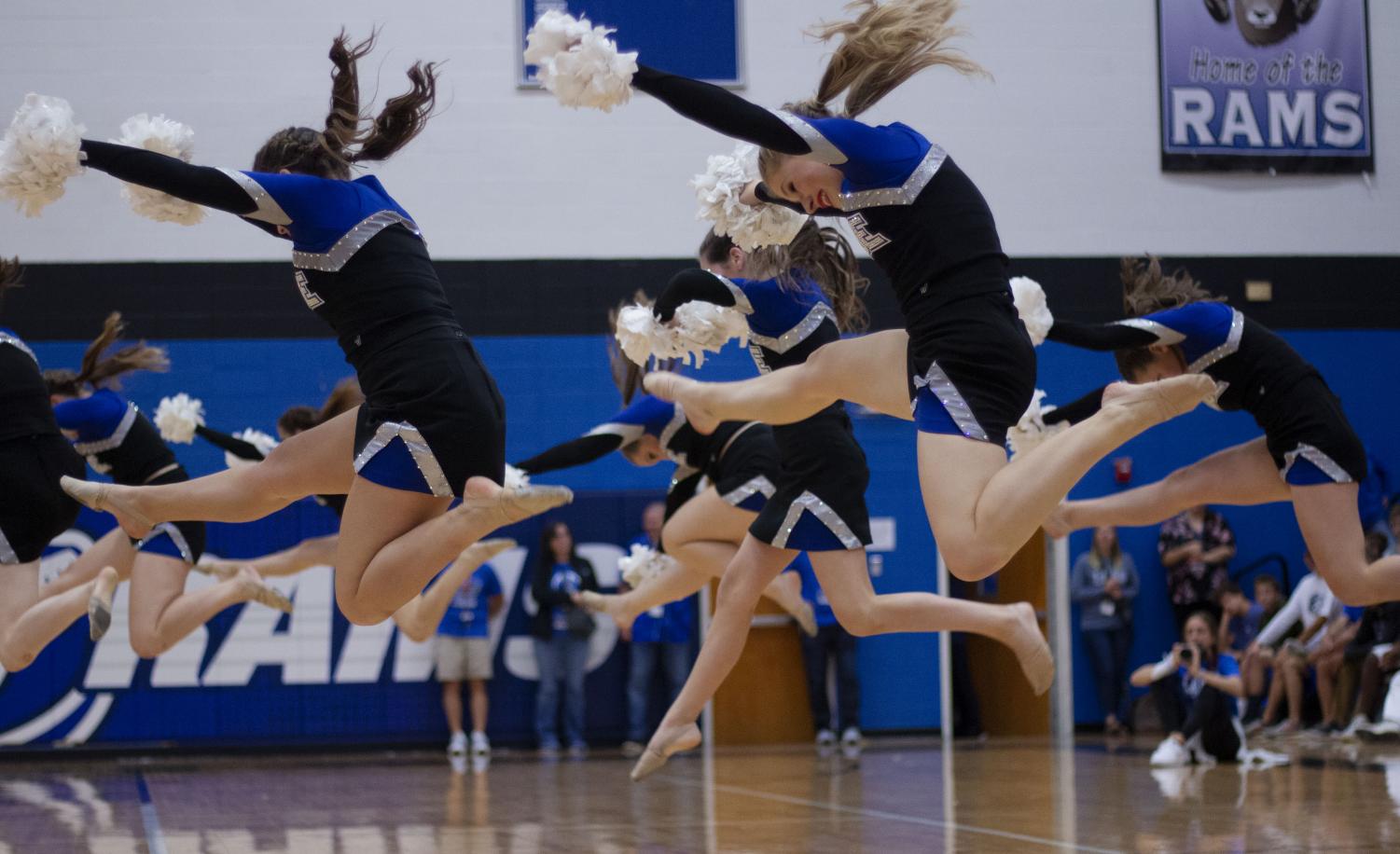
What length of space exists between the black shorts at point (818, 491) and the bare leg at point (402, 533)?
1377mm

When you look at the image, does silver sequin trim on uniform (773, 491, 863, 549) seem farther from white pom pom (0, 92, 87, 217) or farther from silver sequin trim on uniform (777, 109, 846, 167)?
white pom pom (0, 92, 87, 217)

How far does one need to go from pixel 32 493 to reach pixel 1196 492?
393 centimetres

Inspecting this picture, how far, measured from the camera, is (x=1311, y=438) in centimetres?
477

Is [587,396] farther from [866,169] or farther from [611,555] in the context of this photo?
[866,169]

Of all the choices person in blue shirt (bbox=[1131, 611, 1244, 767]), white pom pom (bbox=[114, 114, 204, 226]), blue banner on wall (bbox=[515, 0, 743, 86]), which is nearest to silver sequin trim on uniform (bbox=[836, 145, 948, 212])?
white pom pom (bbox=[114, 114, 204, 226])

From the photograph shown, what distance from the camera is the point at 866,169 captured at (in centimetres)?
354

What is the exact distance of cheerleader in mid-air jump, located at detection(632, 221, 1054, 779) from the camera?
4.83 metres

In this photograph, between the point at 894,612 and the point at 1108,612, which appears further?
the point at 1108,612

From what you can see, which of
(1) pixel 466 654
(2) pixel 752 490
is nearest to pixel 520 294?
(1) pixel 466 654

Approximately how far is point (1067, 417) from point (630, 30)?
6.78m

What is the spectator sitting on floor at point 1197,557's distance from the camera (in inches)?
436

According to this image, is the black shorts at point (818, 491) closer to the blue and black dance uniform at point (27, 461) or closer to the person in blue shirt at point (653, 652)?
the blue and black dance uniform at point (27, 461)

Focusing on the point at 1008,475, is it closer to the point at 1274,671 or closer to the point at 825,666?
the point at 825,666

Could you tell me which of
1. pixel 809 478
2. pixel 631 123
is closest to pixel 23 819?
pixel 809 478
